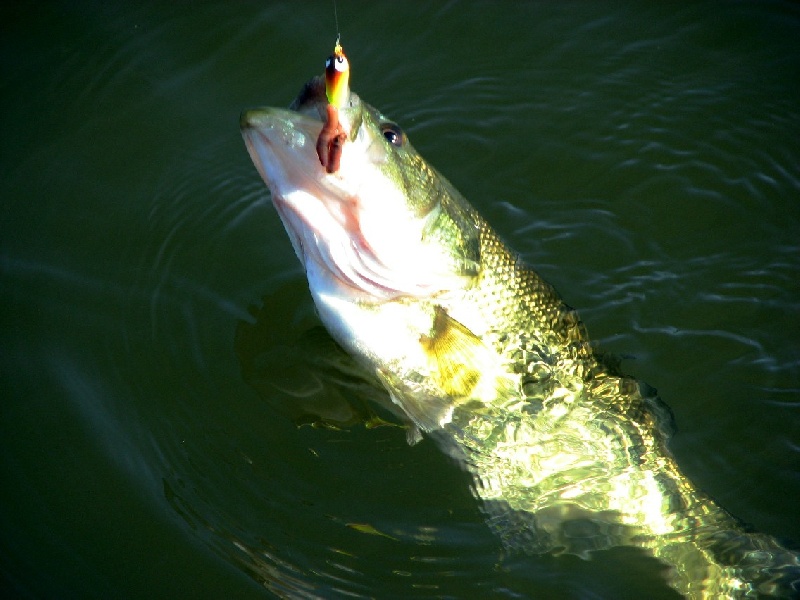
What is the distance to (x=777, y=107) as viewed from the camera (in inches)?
194

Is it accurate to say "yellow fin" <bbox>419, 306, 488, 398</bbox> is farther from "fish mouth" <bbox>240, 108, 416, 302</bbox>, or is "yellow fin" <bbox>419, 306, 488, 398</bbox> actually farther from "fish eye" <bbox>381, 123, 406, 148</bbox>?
"fish eye" <bbox>381, 123, 406, 148</bbox>

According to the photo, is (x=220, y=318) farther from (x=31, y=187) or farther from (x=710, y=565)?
(x=710, y=565)

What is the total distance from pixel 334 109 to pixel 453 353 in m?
1.03

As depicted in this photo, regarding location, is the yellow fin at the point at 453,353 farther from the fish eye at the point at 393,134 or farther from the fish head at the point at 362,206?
the fish eye at the point at 393,134

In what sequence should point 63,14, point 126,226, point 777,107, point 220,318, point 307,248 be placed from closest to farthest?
point 307,248 → point 220,318 → point 126,226 → point 777,107 → point 63,14

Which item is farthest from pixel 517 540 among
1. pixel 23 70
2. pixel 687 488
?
A: pixel 23 70

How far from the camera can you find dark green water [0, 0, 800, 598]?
11.3 feet

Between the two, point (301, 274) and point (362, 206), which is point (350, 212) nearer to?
point (362, 206)

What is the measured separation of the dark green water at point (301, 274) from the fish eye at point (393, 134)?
119 centimetres

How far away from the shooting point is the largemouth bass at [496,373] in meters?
3.11

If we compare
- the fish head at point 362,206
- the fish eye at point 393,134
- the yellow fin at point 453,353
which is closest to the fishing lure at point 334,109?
the fish head at point 362,206

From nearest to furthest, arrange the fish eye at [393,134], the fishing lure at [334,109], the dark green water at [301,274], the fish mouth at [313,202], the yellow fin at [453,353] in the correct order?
the fishing lure at [334,109]
the fish mouth at [313,202]
the fish eye at [393,134]
the yellow fin at [453,353]
the dark green water at [301,274]

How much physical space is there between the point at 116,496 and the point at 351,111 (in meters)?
1.85

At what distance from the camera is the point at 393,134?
3123 millimetres
